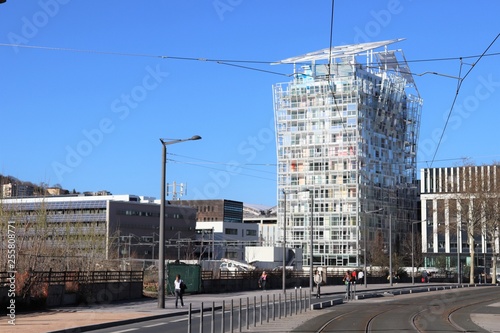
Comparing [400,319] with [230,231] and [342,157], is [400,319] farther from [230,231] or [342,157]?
[230,231]

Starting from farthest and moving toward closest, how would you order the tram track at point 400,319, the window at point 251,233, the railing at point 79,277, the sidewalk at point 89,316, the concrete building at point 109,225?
the window at point 251,233
the concrete building at point 109,225
the railing at point 79,277
the tram track at point 400,319
the sidewalk at point 89,316

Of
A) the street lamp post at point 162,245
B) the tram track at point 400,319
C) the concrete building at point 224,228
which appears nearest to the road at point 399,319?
the tram track at point 400,319

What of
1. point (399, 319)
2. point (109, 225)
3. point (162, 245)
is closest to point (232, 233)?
point (109, 225)

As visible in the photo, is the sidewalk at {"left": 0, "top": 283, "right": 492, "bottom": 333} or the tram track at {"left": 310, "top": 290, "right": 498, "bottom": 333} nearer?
the sidewalk at {"left": 0, "top": 283, "right": 492, "bottom": 333}

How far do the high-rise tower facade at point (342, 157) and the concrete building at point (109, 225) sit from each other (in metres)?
21.6

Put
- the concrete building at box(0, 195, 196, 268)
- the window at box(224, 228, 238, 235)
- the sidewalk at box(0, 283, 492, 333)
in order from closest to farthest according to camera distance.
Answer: the sidewalk at box(0, 283, 492, 333)
the concrete building at box(0, 195, 196, 268)
the window at box(224, 228, 238, 235)

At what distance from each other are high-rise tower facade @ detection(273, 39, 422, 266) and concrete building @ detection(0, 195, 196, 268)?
70.9ft

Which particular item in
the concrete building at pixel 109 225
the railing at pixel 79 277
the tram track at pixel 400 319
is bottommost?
the tram track at pixel 400 319

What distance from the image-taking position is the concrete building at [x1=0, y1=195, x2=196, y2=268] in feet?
137

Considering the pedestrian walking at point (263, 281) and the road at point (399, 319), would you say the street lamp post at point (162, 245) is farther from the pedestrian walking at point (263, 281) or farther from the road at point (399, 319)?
the pedestrian walking at point (263, 281)

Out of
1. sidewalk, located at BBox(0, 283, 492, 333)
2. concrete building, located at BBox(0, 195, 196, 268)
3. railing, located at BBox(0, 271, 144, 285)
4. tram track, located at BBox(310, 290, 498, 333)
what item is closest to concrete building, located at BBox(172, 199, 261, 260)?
concrete building, located at BBox(0, 195, 196, 268)

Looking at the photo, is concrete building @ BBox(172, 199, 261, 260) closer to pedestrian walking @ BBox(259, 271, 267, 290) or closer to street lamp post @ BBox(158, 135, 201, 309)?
pedestrian walking @ BBox(259, 271, 267, 290)

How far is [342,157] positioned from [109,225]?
138 feet

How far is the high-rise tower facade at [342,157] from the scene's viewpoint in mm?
127812
